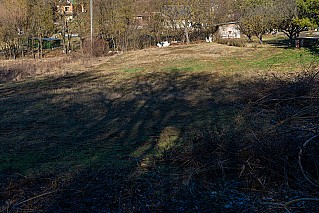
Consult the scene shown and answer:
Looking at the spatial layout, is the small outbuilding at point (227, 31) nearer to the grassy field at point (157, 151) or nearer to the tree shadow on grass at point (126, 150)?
the tree shadow on grass at point (126, 150)

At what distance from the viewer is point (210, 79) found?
1522cm

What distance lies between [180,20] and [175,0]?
2.24 metres

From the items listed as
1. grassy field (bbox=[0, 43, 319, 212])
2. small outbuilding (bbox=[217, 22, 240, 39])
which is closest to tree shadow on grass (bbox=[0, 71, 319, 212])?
grassy field (bbox=[0, 43, 319, 212])

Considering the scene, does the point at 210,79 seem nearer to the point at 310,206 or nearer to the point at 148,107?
the point at 148,107

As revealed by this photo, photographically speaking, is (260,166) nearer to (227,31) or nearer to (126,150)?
(126,150)

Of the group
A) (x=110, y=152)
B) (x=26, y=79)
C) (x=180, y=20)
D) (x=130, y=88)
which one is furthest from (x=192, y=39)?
(x=110, y=152)

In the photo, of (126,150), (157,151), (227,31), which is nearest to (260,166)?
(157,151)

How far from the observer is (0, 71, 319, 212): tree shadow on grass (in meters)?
4.16

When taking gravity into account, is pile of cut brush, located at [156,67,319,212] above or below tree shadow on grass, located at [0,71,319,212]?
above

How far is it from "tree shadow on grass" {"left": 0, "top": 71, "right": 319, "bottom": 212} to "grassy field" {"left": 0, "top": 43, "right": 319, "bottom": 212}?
18mm

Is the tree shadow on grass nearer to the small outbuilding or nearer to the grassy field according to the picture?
the grassy field

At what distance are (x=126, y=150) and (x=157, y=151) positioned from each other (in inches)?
23.6

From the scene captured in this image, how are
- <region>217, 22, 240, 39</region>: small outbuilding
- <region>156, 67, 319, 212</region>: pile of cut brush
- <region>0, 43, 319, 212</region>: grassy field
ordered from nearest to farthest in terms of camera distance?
<region>156, 67, 319, 212</region>: pile of cut brush → <region>0, 43, 319, 212</region>: grassy field → <region>217, 22, 240, 39</region>: small outbuilding

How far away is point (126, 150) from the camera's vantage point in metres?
6.30
